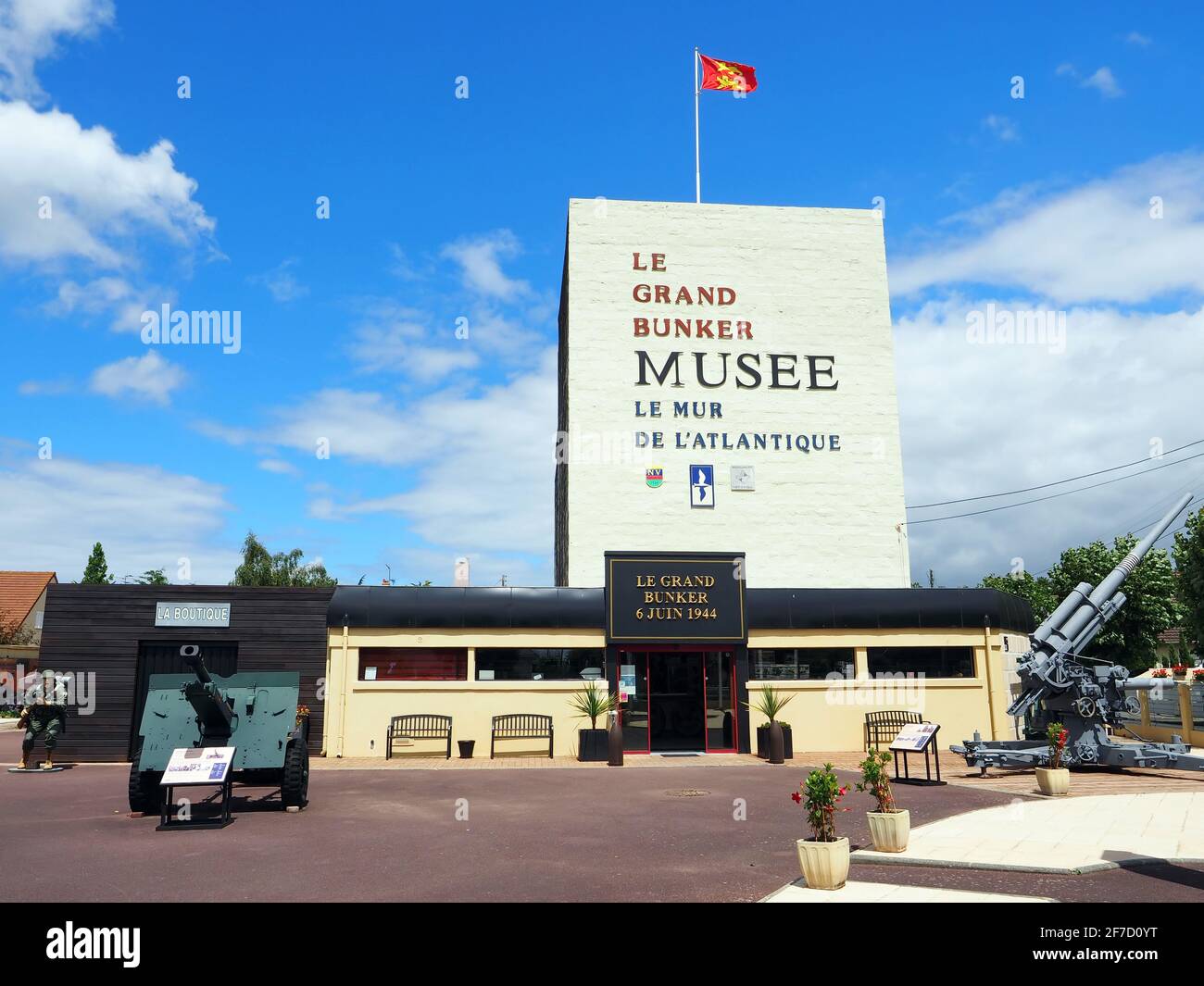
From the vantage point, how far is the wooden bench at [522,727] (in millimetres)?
23656

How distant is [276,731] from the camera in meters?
15.1

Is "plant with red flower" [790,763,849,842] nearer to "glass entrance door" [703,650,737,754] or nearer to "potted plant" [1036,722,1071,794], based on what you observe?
"potted plant" [1036,722,1071,794]

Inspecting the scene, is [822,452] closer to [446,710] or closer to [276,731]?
[446,710]

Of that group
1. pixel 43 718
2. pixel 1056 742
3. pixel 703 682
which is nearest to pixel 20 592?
pixel 43 718

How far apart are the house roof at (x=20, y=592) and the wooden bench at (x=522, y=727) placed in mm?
40898

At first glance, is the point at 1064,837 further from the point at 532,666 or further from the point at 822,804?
the point at 532,666

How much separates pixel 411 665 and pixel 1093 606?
17524mm

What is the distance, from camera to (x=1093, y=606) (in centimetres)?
1986

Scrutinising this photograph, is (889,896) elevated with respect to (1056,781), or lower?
elevated

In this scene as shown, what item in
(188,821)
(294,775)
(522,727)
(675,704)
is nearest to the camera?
(188,821)

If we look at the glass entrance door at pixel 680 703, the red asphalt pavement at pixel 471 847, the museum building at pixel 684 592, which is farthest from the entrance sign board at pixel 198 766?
the glass entrance door at pixel 680 703

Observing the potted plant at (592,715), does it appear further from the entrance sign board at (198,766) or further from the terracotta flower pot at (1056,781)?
the entrance sign board at (198,766)

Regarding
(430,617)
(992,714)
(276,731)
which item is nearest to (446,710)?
(430,617)
